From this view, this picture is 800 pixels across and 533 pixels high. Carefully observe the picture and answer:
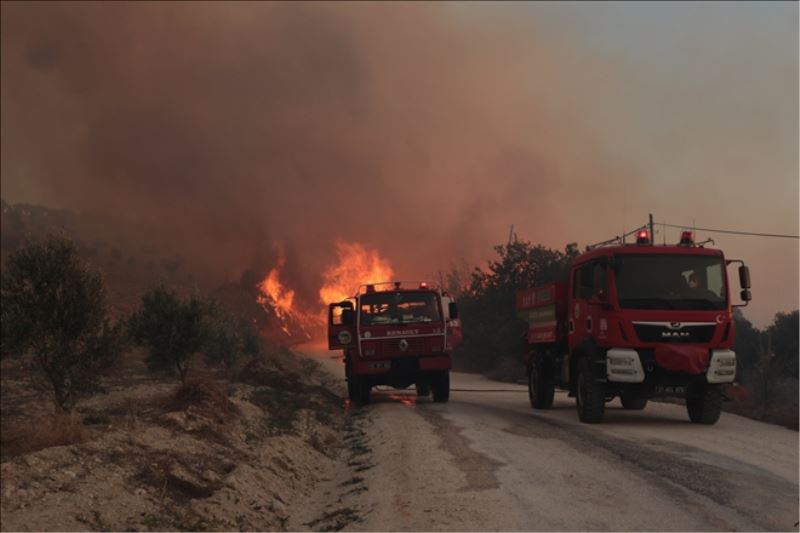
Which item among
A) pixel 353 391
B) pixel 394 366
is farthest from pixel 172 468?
pixel 353 391

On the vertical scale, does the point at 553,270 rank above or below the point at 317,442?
above

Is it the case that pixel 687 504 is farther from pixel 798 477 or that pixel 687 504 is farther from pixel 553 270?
pixel 553 270

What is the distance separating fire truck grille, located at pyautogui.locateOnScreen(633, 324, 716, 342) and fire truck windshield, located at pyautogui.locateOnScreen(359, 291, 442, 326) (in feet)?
21.7

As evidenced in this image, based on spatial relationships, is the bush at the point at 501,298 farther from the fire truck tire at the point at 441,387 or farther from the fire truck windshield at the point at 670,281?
the fire truck windshield at the point at 670,281

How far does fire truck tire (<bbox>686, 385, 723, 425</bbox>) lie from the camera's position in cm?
1422

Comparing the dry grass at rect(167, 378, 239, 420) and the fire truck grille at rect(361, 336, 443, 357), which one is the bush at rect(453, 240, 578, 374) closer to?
the fire truck grille at rect(361, 336, 443, 357)

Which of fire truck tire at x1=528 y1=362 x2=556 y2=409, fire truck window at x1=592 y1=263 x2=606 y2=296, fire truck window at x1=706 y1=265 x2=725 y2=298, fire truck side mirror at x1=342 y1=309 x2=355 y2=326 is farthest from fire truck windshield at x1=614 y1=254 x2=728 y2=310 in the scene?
fire truck side mirror at x1=342 y1=309 x2=355 y2=326

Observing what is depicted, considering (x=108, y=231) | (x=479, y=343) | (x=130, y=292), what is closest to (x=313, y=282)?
(x=130, y=292)

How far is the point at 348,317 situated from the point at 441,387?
347 centimetres

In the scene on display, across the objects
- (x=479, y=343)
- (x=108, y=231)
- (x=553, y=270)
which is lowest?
(x=479, y=343)

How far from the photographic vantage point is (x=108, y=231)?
469 ft

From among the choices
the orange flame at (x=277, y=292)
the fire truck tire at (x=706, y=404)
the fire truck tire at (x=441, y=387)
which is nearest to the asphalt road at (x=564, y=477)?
the fire truck tire at (x=706, y=404)

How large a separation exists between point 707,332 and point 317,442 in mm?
7781

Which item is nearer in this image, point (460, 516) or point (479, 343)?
point (460, 516)
